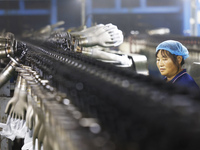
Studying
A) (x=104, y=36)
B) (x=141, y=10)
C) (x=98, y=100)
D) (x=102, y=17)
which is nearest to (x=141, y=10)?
(x=141, y=10)

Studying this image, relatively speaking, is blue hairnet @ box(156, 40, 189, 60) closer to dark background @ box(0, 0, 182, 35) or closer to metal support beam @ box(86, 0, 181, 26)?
dark background @ box(0, 0, 182, 35)

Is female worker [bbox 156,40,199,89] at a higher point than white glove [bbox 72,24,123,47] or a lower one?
lower

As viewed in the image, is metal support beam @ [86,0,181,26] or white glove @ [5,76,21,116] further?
metal support beam @ [86,0,181,26]

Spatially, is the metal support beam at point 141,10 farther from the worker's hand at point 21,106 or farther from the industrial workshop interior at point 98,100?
the worker's hand at point 21,106

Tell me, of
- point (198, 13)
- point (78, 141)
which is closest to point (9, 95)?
point (78, 141)

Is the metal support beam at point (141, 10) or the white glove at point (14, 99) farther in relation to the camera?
the metal support beam at point (141, 10)

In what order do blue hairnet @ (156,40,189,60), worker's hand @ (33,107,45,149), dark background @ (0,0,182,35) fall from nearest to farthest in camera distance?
worker's hand @ (33,107,45,149) → blue hairnet @ (156,40,189,60) → dark background @ (0,0,182,35)

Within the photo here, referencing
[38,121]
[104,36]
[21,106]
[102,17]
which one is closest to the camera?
[38,121]

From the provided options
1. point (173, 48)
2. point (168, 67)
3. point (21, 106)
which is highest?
point (173, 48)

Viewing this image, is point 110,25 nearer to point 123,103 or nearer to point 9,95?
point 9,95

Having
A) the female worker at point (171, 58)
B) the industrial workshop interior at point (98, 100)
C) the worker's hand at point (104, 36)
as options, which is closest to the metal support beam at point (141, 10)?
the industrial workshop interior at point (98, 100)

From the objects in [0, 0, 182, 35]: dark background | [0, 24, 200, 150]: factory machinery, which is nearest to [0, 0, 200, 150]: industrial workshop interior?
[0, 24, 200, 150]: factory machinery

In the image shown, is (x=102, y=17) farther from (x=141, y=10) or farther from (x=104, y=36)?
(x=104, y=36)

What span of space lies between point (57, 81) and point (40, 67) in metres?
0.39
